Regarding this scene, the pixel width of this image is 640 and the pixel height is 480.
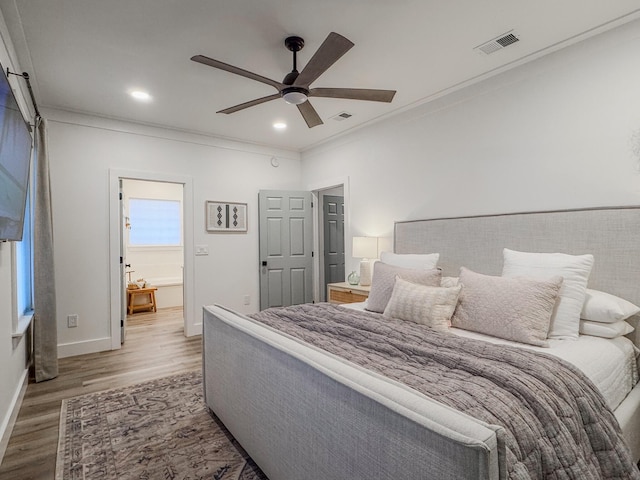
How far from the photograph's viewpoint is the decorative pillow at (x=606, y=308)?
6.26 feet

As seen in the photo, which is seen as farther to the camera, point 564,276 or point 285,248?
point 285,248

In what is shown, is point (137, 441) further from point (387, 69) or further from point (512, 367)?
point (387, 69)

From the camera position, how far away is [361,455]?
1.08m

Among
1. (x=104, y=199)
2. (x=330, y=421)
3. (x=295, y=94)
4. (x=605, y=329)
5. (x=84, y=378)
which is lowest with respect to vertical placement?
(x=84, y=378)

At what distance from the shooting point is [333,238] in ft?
18.7

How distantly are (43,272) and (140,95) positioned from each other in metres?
1.92

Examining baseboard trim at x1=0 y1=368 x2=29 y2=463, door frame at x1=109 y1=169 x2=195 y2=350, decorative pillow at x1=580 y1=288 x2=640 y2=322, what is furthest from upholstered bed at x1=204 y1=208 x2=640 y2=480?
door frame at x1=109 y1=169 x2=195 y2=350

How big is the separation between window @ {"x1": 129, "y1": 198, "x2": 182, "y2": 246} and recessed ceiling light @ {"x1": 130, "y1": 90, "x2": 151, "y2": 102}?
3.55 meters

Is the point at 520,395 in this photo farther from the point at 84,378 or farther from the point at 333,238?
the point at 333,238

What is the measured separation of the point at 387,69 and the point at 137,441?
3.28 metres

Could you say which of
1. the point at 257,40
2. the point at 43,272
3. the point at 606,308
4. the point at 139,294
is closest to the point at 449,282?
the point at 606,308

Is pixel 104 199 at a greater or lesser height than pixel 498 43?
lesser

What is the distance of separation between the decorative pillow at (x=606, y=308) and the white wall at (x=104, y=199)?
155 inches

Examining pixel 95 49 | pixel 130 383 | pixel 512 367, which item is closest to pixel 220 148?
pixel 95 49
